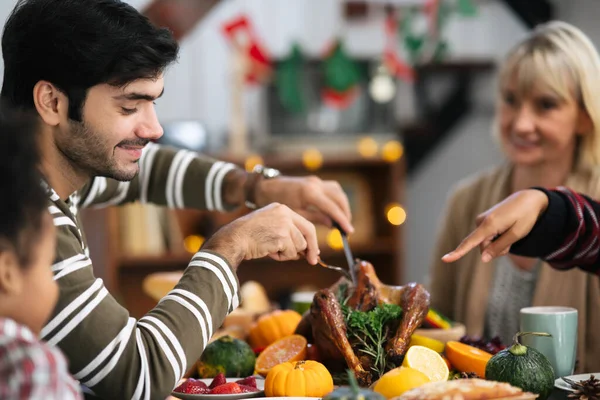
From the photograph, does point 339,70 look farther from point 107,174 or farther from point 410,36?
point 107,174

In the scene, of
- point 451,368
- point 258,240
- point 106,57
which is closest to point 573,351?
point 451,368

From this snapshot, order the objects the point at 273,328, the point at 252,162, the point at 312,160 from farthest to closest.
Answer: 1. the point at 312,160
2. the point at 252,162
3. the point at 273,328

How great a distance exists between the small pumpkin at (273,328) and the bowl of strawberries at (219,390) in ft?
0.90

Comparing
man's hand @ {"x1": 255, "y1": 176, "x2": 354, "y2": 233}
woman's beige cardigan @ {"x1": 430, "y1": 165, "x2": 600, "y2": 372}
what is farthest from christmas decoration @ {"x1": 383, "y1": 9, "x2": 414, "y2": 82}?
man's hand @ {"x1": 255, "y1": 176, "x2": 354, "y2": 233}

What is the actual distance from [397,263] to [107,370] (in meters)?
3.38

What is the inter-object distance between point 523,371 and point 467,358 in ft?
0.57

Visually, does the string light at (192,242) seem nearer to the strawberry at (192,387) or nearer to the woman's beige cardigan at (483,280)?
the woman's beige cardigan at (483,280)

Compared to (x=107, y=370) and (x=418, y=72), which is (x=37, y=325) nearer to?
(x=107, y=370)

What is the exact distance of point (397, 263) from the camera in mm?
4355

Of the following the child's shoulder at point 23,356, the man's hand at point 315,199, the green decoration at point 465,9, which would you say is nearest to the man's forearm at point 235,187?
the man's hand at point 315,199

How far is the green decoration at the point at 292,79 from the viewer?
4.48m

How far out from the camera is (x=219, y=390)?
49.3 inches

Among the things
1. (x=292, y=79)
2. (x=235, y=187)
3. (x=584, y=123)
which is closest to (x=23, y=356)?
(x=235, y=187)

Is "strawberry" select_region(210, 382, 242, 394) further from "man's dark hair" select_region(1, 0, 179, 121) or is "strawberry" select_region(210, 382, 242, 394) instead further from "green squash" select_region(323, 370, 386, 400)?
"man's dark hair" select_region(1, 0, 179, 121)
